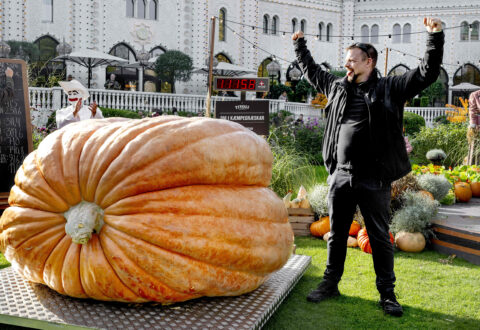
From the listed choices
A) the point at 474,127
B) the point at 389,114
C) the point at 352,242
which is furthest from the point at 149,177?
the point at 474,127

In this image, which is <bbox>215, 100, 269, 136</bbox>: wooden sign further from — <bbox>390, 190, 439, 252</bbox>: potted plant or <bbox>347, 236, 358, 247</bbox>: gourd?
<bbox>390, 190, 439, 252</bbox>: potted plant

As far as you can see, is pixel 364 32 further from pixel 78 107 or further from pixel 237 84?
pixel 78 107

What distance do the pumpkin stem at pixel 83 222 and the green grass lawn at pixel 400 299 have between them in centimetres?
116

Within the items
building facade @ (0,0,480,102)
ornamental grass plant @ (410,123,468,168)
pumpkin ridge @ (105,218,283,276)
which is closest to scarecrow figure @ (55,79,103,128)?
pumpkin ridge @ (105,218,283,276)

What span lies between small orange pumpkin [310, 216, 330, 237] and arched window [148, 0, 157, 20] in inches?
907

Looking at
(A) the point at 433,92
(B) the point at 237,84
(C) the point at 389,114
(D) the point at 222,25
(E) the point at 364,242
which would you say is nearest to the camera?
(C) the point at 389,114

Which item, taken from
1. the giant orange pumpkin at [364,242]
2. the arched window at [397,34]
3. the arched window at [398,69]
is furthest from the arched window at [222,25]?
the giant orange pumpkin at [364,242]

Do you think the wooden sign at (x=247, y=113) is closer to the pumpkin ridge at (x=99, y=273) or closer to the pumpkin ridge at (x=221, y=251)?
the pumpkin ridge at (x=221, y=251)

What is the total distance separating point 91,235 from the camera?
2420mm

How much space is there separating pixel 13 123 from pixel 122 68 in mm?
21466

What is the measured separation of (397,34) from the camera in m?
33.1

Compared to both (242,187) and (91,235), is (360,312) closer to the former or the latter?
(242,187)

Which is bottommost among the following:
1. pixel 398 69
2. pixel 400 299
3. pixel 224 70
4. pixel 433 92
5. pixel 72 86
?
pixel 400 299

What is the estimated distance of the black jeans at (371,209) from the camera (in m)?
3.11
